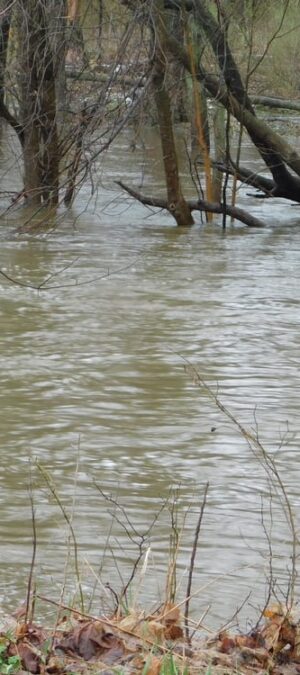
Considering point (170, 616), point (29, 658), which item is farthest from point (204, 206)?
point (29, 658)

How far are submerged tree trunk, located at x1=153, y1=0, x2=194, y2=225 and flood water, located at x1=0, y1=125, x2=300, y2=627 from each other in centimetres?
67

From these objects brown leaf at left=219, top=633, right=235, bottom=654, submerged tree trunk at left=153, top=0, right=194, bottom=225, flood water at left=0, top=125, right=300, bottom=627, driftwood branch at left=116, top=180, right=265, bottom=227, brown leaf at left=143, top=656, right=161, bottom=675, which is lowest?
flood water at left=0, top=125, right=300, bottom=627

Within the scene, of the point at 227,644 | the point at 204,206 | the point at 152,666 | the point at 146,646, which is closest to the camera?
the point at 152,666

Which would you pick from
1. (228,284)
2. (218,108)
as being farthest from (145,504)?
(218,108)

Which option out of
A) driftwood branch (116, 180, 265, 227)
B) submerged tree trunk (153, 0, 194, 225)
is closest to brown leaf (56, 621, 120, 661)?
submerged tree trunk (153, 0, 194, 225)

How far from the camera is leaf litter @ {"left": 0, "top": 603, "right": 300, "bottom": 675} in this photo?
383 centimetres

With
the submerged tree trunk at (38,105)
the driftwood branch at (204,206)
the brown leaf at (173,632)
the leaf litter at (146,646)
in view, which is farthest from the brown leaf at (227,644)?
the driftwood branch at (204,206)

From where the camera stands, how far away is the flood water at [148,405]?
5504 millimetres

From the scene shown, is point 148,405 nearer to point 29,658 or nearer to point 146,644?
point 146,644

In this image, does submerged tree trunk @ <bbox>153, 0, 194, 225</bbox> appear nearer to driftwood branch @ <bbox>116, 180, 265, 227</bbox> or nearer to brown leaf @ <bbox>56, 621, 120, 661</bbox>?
driftwood branch @ <bbox>116, 180, 265, 227</bbox>

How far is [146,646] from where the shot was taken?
397 centimetres

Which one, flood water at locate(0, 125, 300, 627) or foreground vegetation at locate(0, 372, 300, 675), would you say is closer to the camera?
foreground vegetation at locate(0, 372, 300, 675)

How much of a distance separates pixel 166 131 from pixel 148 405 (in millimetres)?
7867

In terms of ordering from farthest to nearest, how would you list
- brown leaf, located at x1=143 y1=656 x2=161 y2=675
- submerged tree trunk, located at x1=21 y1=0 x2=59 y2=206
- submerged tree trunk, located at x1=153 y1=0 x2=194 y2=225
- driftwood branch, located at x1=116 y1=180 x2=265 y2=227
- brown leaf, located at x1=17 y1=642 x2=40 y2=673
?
driftwood branch, located at x1=116 y1=180 x2=265 y2=227, submerged tree trunk, located at x1=153 y1=0 x2=194 y2=225, submerged tree trunk, located at x1=21 y1=0 x2=59 y2=206, brown leaf, located at x1=17 y1=642 x2=40 y2=673, brown leaf, located at x1=143 y1=656 x2=161 y2=675
